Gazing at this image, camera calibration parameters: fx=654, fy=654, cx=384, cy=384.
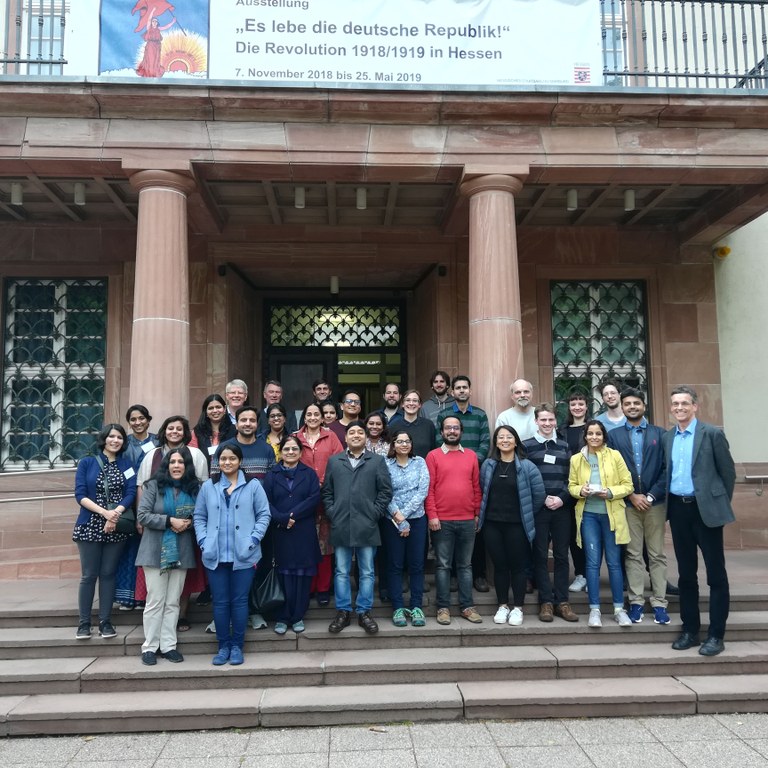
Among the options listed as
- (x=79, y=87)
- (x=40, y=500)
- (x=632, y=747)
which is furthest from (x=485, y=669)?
(x=79, y=87)

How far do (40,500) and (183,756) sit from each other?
15.5ft

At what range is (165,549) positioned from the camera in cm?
516

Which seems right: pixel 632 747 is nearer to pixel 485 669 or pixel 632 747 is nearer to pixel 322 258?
pixel 485 669

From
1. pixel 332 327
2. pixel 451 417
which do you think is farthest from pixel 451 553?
pixel 332 327

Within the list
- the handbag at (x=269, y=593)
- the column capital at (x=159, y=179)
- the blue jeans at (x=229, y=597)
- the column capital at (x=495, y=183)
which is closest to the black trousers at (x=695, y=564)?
the handbag at (x=269, y=593)

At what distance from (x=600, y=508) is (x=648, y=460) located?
0.66 meters

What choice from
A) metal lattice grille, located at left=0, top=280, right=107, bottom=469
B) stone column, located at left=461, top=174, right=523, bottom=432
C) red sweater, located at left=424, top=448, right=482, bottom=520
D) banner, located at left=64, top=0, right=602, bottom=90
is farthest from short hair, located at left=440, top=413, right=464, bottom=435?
metal lattice grille, located at left=0, top=280, right=107, bottom=469

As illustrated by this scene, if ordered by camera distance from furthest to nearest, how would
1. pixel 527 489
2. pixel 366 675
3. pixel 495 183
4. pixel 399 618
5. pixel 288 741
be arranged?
1. pixel 495 183
2. pixel 527 489
3. pixel 399 618
4. pixel 366 675
5. pixel 288 741

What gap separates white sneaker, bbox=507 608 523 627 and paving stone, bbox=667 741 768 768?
150cm

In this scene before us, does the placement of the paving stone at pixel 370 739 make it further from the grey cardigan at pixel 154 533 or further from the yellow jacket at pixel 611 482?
the yellow jacket at pixel 611 482

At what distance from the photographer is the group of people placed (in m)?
5.22

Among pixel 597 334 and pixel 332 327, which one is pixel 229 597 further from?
pixel 597 334

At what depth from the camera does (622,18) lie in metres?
8.12

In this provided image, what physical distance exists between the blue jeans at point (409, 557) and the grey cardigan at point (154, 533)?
1.66 metres
